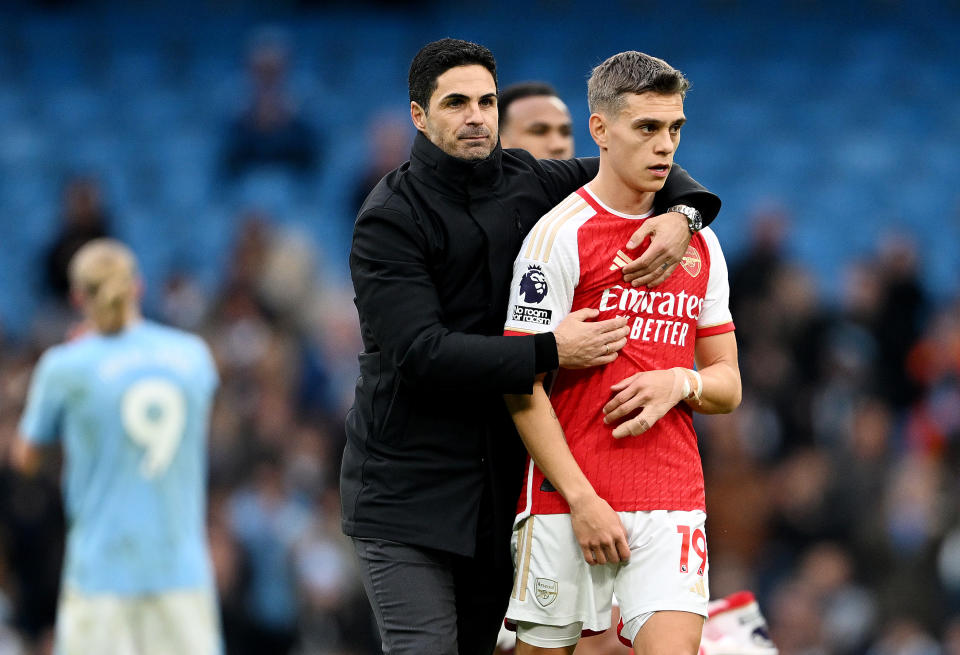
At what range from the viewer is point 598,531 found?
3521 millimetres

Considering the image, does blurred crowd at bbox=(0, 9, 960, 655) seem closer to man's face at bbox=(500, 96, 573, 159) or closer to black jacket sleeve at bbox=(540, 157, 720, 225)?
man's face at bbox=(500, 96, 573, 159)

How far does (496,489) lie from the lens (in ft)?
12.4

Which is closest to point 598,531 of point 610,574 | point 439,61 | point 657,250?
point 610,574

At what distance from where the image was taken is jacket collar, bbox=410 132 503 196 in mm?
3732

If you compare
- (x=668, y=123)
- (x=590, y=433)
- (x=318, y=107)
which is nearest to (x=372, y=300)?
(x=590, y=433)

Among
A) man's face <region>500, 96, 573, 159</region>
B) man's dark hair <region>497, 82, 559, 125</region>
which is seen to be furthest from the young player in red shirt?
man's dark hair <region>497, 82, 559, 125</region>

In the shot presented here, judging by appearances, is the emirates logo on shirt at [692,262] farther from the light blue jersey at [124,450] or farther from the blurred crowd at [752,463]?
the blurred crowd at [752,463]

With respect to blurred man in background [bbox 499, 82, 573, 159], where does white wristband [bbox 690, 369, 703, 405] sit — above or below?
below

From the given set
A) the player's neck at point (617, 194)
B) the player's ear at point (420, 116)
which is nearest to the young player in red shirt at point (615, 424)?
the player's neck at point (617, 194)

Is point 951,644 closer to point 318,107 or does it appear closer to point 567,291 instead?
point 567,291

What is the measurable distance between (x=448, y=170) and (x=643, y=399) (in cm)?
82

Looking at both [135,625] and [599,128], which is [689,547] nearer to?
[599,128]

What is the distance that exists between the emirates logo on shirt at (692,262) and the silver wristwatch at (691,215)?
0.06 metres

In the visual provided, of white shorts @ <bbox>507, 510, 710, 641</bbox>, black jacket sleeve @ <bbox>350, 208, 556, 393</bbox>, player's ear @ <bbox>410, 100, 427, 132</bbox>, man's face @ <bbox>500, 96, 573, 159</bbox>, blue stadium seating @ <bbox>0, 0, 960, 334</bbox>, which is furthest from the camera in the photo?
blue stadium seating @ <bbox>0, 0, 960, 334</bbox>
